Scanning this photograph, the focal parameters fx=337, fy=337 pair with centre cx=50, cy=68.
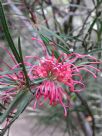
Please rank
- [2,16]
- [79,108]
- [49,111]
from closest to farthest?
1. [2,16]
2. [79,108]
3. [49,111]

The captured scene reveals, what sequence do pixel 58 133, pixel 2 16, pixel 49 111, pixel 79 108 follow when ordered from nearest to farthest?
1. pixel 2 16
2. pixel 79 108
3. pixel 49 111
4. pixel 58 133

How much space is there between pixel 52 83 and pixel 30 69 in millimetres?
45

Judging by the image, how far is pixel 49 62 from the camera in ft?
1.87

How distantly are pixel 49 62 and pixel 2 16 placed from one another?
0.12 metres

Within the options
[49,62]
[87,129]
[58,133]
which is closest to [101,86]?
[87,129]

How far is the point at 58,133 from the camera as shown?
7.76 feet

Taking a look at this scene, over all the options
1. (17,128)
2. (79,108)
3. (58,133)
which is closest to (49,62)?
(79,108)

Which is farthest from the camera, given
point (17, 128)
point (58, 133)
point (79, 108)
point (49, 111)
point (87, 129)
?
point (17, 128)

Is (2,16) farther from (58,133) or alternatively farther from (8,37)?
(58,133)

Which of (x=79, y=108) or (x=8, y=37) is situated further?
(x=79, y=108)

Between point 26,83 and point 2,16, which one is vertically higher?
point 2,16

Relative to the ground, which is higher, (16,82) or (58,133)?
(16,82)

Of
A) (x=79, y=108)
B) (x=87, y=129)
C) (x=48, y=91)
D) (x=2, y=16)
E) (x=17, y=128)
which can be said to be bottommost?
(x=17, y=128)

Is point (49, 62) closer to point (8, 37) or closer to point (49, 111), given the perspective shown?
point (8, 37)
